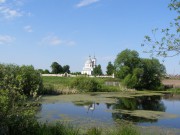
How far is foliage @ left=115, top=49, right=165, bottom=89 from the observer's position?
2815 inches

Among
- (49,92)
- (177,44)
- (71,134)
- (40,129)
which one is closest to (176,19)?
(177,44)

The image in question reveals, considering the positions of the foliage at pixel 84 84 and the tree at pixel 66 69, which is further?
the tree at pixel 66 69

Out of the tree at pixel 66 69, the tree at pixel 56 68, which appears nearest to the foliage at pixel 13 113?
the tree at pixel 56 68

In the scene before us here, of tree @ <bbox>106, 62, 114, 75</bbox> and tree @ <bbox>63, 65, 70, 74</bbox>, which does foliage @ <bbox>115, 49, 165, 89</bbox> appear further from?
tree @ <bbox>63, 65, 70, 74</bbox>

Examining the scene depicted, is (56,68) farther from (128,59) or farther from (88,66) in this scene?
(128,59)

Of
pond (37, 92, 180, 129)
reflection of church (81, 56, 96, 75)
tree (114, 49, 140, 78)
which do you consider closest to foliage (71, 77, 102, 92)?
pond (37, 92, 180, 129)

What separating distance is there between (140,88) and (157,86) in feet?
17.8

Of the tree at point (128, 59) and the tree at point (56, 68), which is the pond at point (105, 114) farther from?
the tree at point (56, 68)

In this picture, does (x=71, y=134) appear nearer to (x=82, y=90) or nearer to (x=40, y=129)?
(x=40, y=129)

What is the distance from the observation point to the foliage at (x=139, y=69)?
71.5m

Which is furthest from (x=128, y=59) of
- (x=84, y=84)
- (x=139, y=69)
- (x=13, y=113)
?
(x=13, y=113)

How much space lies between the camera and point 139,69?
70.8 m

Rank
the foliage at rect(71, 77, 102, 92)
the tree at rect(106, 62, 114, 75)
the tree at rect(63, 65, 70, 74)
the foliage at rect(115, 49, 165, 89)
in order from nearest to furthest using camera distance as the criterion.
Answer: the foliage at rect(71, 77, 102, 92)
the foliage at rect(115, 49, 165, 89)
the tree at rect(106, 62, 114, 75)
the tree at rect(63, 65, 70, 74)

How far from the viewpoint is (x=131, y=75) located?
69.9 meters
